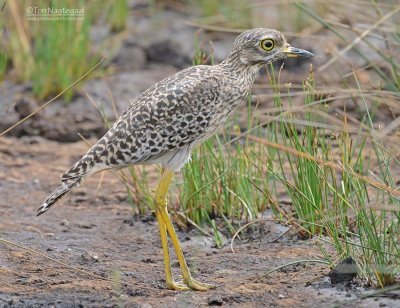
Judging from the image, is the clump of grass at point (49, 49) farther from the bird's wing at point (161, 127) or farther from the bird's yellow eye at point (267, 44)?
the bird's yellow eye at point (267, 44)

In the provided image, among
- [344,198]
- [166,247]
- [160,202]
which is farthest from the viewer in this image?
[160,202]

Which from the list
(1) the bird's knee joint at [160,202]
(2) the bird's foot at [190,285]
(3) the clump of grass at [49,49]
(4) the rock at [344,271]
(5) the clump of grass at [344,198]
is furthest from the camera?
(3) the clump of grass at [49,49]

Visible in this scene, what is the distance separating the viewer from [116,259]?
15.4ft

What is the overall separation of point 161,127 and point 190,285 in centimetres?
104

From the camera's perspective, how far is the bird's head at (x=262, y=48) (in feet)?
15.0

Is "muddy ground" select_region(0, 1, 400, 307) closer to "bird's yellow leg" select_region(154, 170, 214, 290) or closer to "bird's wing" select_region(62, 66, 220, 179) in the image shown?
"bird's yellow leg" select_region(154, 170, 214, 290)

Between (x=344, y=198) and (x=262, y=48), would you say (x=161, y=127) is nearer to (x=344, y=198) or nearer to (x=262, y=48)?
(x=262, y=48)

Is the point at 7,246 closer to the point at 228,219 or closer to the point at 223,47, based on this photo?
the point at 228,219

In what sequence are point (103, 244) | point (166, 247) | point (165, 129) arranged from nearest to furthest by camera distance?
point (166, 247), point (165, 129), point (103, 244)

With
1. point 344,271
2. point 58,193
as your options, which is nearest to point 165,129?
point 58,193

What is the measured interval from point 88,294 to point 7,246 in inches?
41.2

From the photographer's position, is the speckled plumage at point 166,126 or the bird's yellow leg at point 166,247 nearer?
the bird's yellow leg at point 166,247

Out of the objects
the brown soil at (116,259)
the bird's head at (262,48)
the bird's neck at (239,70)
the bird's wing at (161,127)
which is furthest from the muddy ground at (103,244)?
the bird's head at (262,48)

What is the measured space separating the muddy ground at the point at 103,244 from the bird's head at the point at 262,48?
4.20 feet
